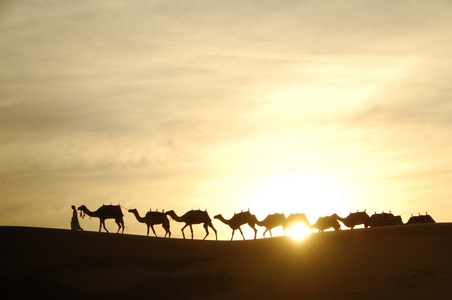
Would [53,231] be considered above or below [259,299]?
above

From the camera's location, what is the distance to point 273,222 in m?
39.7

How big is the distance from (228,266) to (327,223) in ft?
38.2

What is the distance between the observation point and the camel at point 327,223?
40719 mm

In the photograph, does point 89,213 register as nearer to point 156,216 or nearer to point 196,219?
point 156,216

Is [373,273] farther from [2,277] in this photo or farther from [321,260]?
[2,277]

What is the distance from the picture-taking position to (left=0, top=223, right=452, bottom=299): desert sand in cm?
2733

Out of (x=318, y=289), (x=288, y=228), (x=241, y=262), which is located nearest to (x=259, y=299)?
(x=318, y=289)

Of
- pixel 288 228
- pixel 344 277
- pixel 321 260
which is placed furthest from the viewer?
pixel 288 228

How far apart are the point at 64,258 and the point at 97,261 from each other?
1.44 m

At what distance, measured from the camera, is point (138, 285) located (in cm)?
2812

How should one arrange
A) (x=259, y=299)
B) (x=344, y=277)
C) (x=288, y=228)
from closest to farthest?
(x=259, y=299) < (x=344, y=277) < (x=288, y=228)

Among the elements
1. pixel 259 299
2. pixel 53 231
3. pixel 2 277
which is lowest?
pixel 259 299

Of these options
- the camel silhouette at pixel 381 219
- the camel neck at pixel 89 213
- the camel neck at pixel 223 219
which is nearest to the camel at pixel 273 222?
the camel neck at pixel 223 219

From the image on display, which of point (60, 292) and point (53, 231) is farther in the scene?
point (53, 231)
